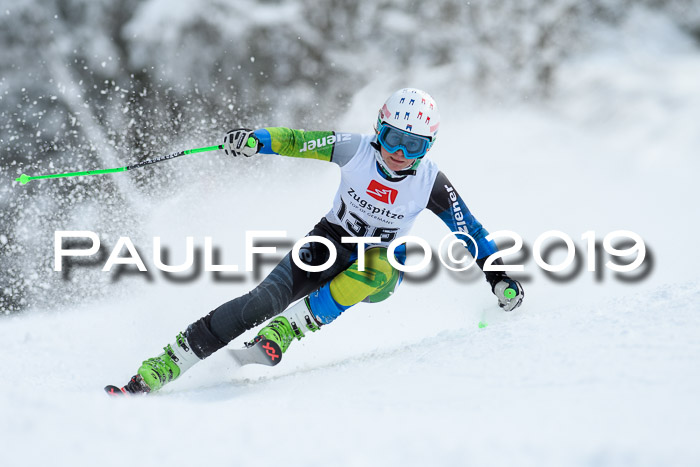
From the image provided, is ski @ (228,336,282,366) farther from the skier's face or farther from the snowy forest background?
the snowy forest background

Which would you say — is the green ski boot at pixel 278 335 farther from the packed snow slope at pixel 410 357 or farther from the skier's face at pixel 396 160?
the skier's face at pixel 396 160

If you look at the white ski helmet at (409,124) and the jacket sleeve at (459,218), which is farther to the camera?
the jacket sleeve at (459,218)

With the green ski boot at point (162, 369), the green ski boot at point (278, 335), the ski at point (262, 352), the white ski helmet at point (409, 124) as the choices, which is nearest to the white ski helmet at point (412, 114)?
the white ski helmet at point (409, 124)

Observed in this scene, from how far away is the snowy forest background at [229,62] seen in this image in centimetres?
1266

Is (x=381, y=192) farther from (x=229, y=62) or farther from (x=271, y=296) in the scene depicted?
(x=229, y=62)

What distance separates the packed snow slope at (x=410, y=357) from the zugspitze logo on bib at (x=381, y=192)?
76cm

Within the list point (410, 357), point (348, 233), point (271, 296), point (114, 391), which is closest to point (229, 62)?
point (348, 233)

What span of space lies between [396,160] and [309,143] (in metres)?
0.45

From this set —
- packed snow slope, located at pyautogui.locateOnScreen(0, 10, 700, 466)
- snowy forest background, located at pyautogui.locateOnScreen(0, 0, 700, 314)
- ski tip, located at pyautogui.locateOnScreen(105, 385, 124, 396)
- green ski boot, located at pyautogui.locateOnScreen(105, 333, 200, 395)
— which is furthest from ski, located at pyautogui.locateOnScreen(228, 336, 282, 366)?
snowy forest background, located at pyautogui.locateOnScreen(0, 0, 700, 314)

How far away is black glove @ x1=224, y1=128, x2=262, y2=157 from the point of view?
130 inches

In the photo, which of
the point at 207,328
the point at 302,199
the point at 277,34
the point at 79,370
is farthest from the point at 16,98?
the point at 207,328

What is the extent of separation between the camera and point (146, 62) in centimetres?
1352

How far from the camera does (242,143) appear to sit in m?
3.31

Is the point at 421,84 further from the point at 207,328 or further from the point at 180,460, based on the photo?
the point at 180,460
